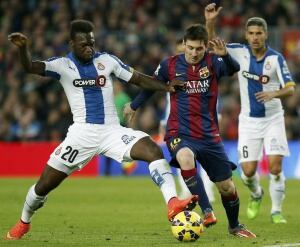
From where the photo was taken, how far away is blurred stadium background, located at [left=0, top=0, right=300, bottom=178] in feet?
73.0

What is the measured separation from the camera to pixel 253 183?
12266 mm

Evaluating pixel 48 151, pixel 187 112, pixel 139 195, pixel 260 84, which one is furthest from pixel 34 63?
pixel 48 151

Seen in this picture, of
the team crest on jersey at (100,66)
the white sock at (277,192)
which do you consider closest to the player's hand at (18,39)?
the team crest on jersey at (100,66)

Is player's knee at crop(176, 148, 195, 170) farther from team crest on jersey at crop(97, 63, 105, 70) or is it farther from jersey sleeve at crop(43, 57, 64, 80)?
jersey sleeve at crop(43, 57, 64, 80)

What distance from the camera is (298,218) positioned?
12125 millimetres

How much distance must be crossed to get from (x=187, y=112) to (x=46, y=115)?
13.1 metres

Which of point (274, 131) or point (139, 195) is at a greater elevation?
point (274, 131)

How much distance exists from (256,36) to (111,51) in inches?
460

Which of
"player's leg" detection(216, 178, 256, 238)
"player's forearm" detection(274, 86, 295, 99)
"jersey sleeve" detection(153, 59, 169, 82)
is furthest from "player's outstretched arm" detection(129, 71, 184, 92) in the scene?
"player's forearm" detection(274, 86, 295, 99)

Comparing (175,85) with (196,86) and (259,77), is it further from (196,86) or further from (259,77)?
(259,77)

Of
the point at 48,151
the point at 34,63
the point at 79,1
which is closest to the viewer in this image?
the point at 34,63

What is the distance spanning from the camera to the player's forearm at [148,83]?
32.1 feet

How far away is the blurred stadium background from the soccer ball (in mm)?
12053

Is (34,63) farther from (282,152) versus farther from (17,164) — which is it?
(17,164)
